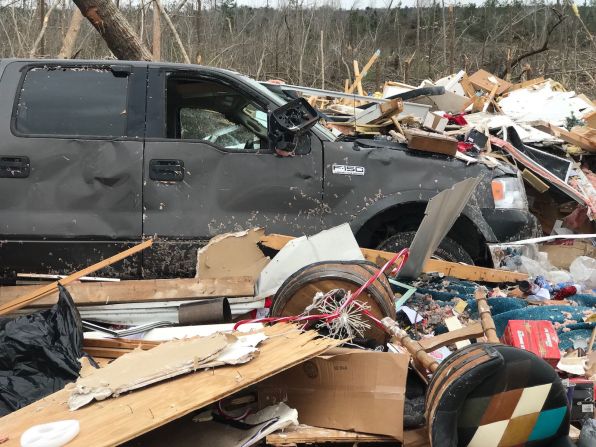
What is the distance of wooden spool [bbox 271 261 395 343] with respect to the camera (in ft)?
12.0

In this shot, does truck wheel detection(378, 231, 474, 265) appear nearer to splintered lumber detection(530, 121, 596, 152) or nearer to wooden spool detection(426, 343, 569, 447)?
wooden spool detection(426, 343, 569, 447)

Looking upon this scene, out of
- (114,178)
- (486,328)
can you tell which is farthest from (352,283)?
(114,178)

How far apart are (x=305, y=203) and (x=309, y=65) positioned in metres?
16.7

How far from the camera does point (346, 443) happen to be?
2.94 metres

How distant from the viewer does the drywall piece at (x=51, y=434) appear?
2.48 m

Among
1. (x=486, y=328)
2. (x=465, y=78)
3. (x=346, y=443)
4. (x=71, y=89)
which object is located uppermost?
(x=465, y=78)

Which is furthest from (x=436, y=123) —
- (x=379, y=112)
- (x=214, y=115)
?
(x=214, y=115)

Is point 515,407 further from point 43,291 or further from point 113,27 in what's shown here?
point 113,27

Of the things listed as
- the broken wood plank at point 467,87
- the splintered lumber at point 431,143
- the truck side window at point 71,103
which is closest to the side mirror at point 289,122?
the splintered lumber at point 431,143

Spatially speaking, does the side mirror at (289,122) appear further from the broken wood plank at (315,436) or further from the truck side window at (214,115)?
the broken wood plank at (315,436)

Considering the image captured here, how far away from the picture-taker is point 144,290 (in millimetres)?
4254

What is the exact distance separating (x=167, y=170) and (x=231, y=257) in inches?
30.7

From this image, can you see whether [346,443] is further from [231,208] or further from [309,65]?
[309,65]

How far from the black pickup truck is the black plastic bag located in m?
0.90
